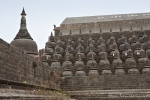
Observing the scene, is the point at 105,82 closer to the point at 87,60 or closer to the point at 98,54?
the point at 87,60

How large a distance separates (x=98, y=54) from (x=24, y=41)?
7921 millimetres

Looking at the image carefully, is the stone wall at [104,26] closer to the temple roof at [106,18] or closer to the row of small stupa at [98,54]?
the temple roof at [106,18]

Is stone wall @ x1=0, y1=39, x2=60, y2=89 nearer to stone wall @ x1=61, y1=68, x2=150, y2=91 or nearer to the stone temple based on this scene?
the stone temple

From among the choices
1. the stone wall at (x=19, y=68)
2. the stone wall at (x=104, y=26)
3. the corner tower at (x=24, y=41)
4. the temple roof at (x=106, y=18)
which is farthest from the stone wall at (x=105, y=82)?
the temple roof at (x=106, y=18)

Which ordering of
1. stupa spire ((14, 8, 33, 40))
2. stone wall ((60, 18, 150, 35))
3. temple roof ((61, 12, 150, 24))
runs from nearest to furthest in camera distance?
1. stupa spire ((14, 8, 33, 40))
2. stone wall ((60, 18, 150, 35))
3. temple roof ((61, 12, 150, 24))

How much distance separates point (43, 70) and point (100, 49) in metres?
15.4

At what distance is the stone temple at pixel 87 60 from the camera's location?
1109cm

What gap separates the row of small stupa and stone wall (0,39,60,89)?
9764mm

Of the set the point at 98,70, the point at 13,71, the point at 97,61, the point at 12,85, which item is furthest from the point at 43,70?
Result: the point at 97,61

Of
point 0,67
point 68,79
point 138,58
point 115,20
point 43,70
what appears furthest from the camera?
point 115,20

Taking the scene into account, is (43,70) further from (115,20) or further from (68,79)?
(115,20)

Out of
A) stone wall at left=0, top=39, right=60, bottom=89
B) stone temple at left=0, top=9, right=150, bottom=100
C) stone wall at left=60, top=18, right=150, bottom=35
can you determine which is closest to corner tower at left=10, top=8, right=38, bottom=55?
stone temple at left=0, top=9, right=150, bottom=100

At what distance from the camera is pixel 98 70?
84.1 feet

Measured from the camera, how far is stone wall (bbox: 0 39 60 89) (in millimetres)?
8867
